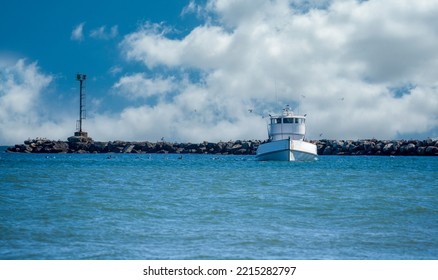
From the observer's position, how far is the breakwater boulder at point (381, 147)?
109 metres

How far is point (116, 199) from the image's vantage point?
24.0 m

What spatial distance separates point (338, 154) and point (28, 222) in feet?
351

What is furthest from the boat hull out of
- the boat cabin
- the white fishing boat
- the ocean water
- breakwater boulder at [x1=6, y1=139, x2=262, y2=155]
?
breakwater boulder at [x1=6, y1=139, x2=262, y2=155]

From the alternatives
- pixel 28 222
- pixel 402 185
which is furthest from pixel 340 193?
pixel 28 222

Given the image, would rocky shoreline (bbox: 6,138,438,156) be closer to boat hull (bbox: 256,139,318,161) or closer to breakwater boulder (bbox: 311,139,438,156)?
breakwater boulder (bbox: 311,139,438,156)

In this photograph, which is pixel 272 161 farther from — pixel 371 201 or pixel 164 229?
pixel 164 229

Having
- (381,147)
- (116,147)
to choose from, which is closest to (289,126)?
(381,147)

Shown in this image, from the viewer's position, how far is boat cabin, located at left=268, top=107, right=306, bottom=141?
2685 inches

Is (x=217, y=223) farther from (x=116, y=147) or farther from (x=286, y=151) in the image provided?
(x=116, y=147)

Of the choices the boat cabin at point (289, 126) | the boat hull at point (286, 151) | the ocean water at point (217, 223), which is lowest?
the ocean water at point (217, 223)

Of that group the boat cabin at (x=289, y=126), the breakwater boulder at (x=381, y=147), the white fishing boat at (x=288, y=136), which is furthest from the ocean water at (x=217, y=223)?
the breakwater boulder at (x=381, y=147)

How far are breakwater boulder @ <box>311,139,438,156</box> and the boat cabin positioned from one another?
47.7m

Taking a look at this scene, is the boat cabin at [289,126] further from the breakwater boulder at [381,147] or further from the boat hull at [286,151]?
the breakwater boulder at [381,147]

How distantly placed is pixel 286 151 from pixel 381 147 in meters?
56.8
